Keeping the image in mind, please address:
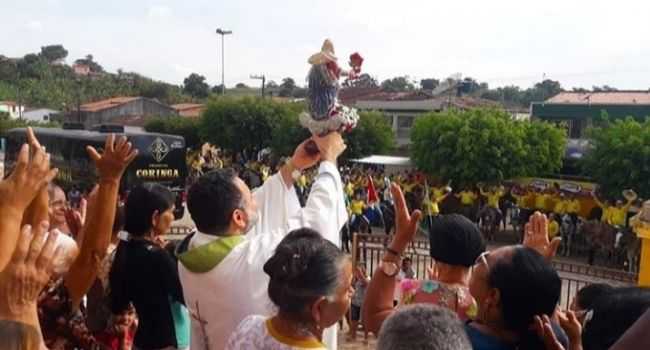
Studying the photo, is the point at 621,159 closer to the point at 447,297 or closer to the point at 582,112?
the point at 582,112

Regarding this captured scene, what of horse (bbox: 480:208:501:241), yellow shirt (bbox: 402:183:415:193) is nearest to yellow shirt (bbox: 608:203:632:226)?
horse (bbox: 480:208:501:241)

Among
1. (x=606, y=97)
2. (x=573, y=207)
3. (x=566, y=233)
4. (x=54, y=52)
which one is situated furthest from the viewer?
(x=54, y=52)

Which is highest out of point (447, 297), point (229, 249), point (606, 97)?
point (606, 97)

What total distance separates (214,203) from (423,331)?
1190mm

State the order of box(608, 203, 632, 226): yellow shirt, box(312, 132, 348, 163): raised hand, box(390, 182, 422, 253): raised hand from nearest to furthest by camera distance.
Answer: box(390, 182, 422, 253): raised hand, box(312, 132, 348, 163): raised hand, box(608, 203, 632, 226): yellow shirt

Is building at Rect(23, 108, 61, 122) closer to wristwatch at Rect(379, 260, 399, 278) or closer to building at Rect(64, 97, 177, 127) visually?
building at Rect(64, 97, 177, 127)

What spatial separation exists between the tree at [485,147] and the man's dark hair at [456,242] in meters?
17.5

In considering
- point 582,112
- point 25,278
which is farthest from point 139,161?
point 582,112

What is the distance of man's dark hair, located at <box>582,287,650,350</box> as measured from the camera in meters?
2.50

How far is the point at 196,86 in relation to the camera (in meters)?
88.3

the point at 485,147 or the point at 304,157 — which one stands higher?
the point at 304,157

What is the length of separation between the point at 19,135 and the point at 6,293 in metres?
24.2

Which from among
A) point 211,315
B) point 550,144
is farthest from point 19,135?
point 211,315

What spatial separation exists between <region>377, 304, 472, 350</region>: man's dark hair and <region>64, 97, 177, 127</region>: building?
6045 centimetres
